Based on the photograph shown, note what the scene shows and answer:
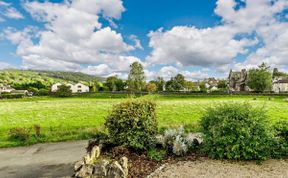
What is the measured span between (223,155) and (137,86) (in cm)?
8203

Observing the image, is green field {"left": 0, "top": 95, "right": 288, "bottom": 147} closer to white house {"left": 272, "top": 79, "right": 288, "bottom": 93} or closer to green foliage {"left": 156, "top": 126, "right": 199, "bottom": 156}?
green foliage {"left": 156, "top": 126, "right": 199, "bottom": 156}

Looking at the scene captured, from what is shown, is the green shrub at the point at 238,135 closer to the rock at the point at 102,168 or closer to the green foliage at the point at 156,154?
the green foliage at the point at 156,154

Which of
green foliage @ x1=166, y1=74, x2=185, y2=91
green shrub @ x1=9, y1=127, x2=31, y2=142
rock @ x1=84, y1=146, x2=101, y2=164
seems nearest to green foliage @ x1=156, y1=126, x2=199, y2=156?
rock @ x1=84, y1=146, x2=101, y2=164

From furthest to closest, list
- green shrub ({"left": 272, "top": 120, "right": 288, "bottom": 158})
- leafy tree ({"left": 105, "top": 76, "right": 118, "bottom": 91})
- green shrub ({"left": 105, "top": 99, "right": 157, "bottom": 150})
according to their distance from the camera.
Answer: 1. leafy tree ({"left": 105, "top": 76, "right": 118, "bottom": 91})
2. green shrub ({"left": 105, "top": 99, "right": 157, "bottom": 150})
3. green shrub ({"left": 272, "top": 120, "right": 288, "bottom": 158})

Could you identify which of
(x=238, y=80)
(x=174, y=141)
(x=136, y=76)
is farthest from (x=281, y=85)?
(x=174, y=141)

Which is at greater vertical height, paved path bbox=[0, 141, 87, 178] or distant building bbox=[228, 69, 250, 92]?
distant building bbox=[228, 69, 250, 92]

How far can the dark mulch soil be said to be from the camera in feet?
24.1

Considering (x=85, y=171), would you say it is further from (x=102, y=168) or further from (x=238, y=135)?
(x=238, y=135)

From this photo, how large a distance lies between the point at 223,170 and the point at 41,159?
7.42 m

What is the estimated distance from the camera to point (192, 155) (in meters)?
8.47

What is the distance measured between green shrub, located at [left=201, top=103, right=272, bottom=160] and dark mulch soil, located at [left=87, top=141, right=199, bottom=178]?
2.79ft

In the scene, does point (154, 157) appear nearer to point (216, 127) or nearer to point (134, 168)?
point (134, 168)

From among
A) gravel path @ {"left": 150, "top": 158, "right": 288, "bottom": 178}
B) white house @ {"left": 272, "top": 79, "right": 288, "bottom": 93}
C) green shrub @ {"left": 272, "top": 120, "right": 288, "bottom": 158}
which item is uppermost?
white house @ {"left": 272, "top": 79, "right": 288, "bottom": 93}

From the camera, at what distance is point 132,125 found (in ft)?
27.7
